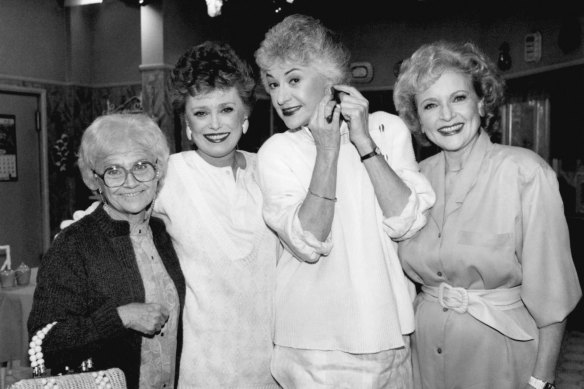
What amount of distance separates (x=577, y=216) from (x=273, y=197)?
15.8 feet

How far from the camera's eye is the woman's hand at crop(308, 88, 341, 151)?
1691 mm

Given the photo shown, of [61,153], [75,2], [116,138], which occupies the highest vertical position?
[75,2]

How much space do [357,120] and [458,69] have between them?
445mm

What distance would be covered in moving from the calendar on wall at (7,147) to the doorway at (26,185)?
0.05 metres

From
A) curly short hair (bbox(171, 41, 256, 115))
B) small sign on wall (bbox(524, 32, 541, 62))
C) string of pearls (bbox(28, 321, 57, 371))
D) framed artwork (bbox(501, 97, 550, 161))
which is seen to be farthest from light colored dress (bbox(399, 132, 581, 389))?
small sign on wall (bbox(524, 32, 541, 62))

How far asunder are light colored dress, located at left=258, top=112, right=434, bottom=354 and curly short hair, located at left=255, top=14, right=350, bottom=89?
22 cm

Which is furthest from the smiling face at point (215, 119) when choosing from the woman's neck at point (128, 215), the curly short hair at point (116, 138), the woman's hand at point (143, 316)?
the woman's hand at point (143, 316)

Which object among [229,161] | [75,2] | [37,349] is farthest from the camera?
[75,2]

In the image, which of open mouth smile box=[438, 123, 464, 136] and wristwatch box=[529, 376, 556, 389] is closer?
wristwatch box=[529, 376, 556, 389]

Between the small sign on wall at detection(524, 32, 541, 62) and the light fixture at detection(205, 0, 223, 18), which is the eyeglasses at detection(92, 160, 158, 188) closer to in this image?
the light fixture at detection(205, 0, 223, 18)

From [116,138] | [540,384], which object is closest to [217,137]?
[116,138]

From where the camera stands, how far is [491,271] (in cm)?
177

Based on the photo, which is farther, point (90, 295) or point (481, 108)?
point (481, 108)

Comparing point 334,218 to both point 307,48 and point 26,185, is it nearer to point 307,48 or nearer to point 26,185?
point 307,48
